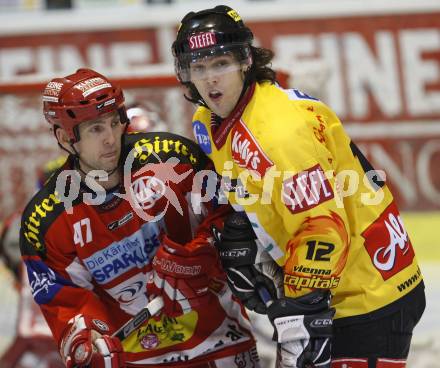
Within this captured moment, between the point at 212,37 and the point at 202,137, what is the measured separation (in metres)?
0.35

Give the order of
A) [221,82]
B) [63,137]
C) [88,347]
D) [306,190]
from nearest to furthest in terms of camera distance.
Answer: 1. [306,190]
2. [221,82]
3. [88,347]
4. [63,137]

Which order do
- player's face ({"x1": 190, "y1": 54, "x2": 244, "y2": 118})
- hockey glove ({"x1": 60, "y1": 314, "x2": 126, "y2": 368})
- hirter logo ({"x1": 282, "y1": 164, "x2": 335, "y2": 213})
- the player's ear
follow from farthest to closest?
the player's ear → hockey glove ({"x1": 60, "y1": 314, "x2": 126, "y2": 368}) → player's face ({"x1": 190, "y1": 54, "x2": 244, "y2": 118}) → hirter logo ({"x1": 282, "y1": 164, "x2": 335, "y2": 213})

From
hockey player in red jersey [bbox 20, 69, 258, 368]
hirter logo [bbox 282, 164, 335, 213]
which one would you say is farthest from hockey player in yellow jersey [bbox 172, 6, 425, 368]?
hockey player in red jersey [bbox 20, 69, 258, 368]

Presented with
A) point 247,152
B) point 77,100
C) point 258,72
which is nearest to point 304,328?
point 247,152

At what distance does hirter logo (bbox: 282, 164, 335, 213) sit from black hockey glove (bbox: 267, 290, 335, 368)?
0.26 metres

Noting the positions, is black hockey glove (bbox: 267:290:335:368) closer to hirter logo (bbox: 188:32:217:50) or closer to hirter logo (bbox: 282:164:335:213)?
hirter logo (bbox: 282:164:335:213)

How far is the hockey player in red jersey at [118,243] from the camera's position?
10.6 feet

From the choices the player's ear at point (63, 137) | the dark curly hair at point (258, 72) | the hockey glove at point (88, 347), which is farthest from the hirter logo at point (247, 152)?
the hockey glove at point (88, 347)

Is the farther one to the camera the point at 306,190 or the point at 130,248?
the point at 130,248

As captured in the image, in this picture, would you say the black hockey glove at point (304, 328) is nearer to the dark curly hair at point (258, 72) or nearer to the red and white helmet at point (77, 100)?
the dark curly hair at point (258, 72)

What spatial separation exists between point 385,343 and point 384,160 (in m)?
4.33

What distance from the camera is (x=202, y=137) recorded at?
3211 millimetres

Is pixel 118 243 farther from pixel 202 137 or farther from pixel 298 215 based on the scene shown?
pixel 298 215

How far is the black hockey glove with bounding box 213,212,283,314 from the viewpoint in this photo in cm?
306
